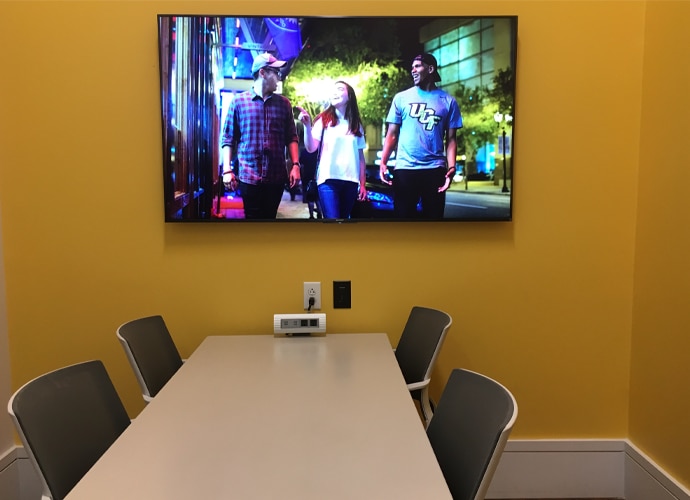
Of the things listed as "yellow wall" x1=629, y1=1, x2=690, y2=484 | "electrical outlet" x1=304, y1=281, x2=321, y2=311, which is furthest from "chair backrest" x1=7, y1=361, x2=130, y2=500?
"yellow wall" x1=629, y1=1, x2=690, y2=484

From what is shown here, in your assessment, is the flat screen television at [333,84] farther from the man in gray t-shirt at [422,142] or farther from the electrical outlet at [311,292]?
the electrical outlet at [311,292]

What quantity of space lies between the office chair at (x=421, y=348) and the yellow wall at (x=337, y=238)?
0.21 metres

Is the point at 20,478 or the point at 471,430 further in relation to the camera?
the point at 20,478

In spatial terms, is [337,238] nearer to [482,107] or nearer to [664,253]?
[482,107]

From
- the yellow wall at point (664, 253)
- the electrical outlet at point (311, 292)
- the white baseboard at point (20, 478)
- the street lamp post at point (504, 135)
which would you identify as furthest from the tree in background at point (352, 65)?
the white baseboard at point (20, 478)

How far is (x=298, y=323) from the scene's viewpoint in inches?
84.6

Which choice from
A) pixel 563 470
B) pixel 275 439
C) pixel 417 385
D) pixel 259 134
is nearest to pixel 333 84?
pixel 259 134

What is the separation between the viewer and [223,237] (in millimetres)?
→ 2285

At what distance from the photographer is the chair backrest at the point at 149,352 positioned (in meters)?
1.77

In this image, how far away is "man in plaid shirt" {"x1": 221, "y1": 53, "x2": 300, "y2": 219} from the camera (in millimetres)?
Result: 2186

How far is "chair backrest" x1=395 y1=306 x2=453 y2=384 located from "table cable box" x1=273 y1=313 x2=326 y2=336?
13.9 inches

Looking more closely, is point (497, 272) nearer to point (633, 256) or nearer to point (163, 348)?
point (633, 256)

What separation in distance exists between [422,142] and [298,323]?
0.96m

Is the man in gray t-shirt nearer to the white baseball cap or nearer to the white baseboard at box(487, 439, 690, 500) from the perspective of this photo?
the white baseball cap
